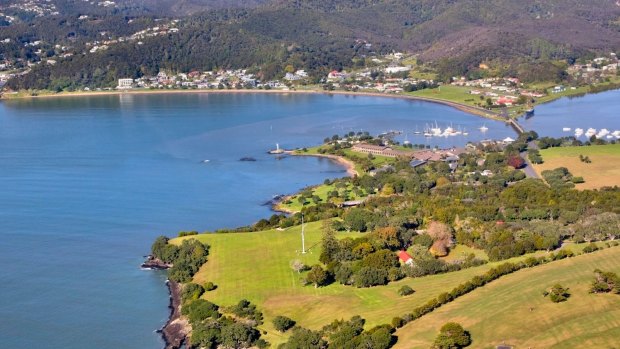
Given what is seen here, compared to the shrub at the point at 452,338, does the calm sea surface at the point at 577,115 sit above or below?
above

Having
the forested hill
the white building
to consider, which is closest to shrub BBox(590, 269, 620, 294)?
the forested hill

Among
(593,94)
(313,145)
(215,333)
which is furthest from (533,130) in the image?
(215,333)

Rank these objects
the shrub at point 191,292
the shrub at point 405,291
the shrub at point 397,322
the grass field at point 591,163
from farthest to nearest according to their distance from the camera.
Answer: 1. the grass field at point 591,163
2. the shrub at point 191,292
3. the shrub at point 405,291
4. the shrub at point 397,322

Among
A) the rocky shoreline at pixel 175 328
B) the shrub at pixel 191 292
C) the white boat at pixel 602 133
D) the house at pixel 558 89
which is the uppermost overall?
the house at pixel 558 89

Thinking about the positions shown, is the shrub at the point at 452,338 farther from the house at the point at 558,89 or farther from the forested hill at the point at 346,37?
the forested hill at the point at 346,37

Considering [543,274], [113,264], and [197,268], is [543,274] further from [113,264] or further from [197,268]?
[113,264]

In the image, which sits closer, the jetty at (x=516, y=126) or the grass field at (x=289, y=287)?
the grass field at (x=289, y=287)

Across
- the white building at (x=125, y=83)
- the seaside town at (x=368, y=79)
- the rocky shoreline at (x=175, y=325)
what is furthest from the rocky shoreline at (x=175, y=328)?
the white building at (x=125, y=83)

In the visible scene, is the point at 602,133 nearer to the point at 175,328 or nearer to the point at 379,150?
the point at 379,150
